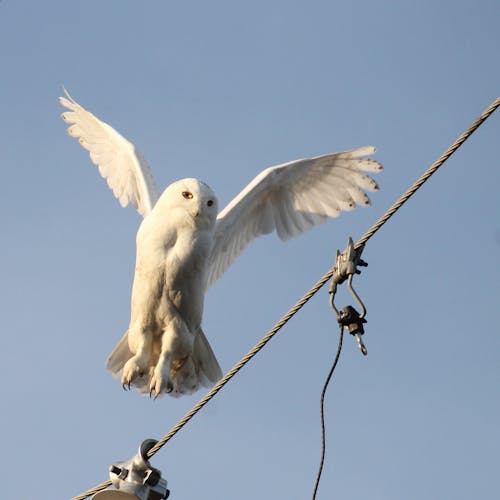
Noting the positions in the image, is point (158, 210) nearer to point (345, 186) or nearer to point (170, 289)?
point (170, 289)

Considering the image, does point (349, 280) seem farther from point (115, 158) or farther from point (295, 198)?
point (115, 158)

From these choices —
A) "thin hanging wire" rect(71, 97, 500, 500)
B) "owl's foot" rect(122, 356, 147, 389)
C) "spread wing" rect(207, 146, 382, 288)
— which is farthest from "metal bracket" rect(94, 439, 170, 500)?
"spread wing" rect(207, 146, 382, 288)

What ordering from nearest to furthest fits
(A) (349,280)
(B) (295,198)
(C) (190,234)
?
(A) (349,280) < (C) (190,234) < (B) (295,198)

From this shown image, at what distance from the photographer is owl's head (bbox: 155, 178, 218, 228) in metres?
8.90

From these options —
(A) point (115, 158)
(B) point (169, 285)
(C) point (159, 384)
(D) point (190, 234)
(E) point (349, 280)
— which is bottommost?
(E) point (349, 280)

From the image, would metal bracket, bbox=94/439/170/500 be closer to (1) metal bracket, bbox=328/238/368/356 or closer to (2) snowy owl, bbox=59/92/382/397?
(1) metal bracket, bbox=328/238/368/356

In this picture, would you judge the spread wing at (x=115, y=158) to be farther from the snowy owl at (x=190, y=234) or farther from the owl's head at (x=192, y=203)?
the owl's head at (x=192, y=203)

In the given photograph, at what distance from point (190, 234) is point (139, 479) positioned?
9.44 feet

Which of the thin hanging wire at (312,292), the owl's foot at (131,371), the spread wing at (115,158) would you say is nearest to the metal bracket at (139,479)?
the thin hanging wire at (312,292)

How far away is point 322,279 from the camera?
601 cm

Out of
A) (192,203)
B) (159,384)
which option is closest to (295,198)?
(192,203)

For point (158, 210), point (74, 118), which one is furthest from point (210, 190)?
point (74, 118)

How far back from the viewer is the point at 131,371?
28.8ft

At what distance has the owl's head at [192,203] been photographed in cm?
890
